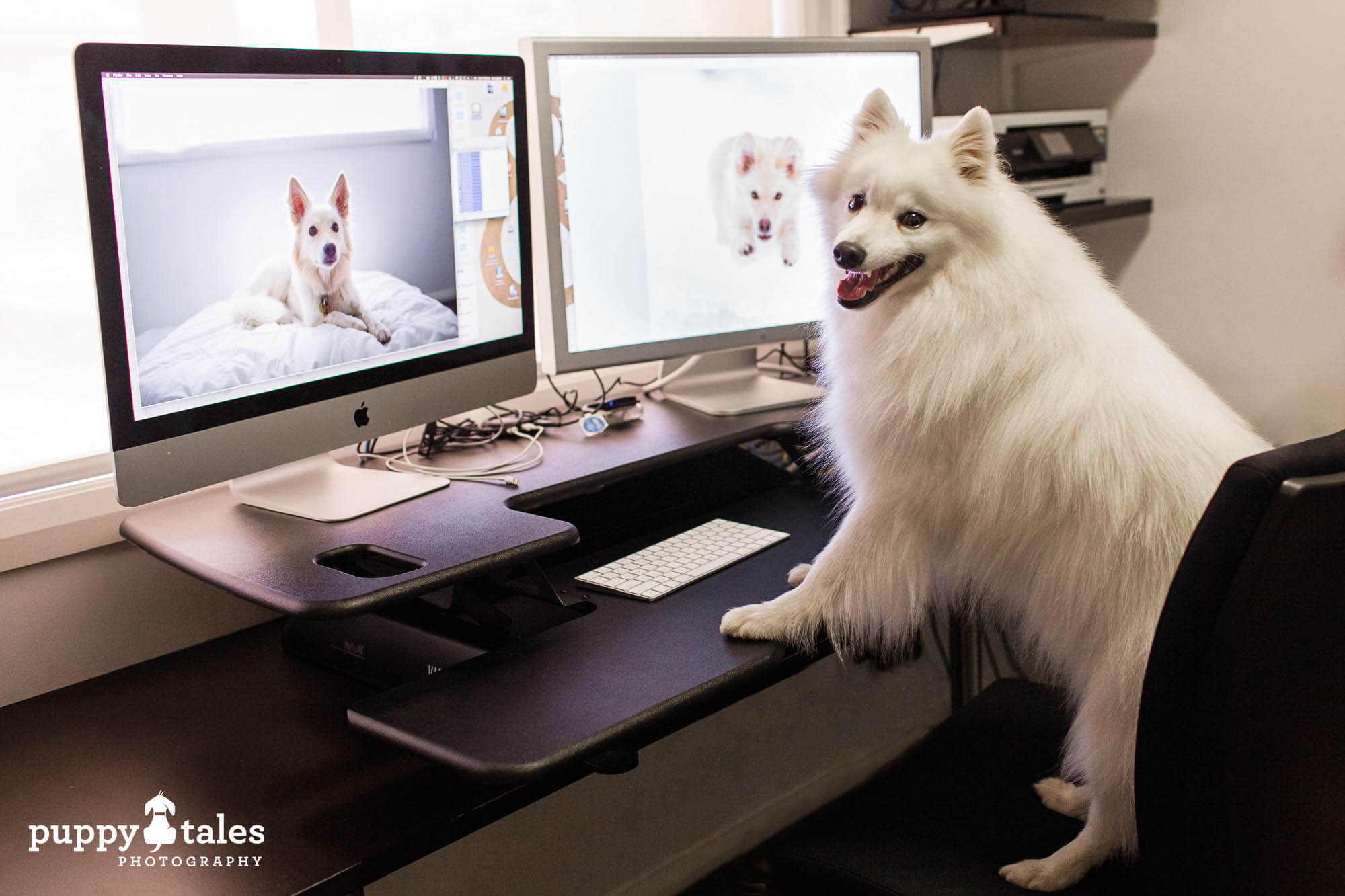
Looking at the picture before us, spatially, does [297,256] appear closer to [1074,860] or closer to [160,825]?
[160,825]

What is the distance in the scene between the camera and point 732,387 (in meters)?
1.93

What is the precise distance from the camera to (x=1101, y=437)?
115cm

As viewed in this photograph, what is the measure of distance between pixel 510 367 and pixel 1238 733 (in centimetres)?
106

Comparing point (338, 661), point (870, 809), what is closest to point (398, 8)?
point (338, 661)

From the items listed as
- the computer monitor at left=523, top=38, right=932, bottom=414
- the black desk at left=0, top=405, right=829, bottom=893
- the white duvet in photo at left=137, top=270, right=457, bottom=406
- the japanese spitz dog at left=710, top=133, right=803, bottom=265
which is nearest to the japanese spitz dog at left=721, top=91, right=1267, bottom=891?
the black desk at left=0, top=405, right=829, bottom=893

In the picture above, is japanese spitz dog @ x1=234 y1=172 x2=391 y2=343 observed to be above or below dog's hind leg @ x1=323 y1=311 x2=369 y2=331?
above

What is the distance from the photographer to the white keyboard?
1364mm

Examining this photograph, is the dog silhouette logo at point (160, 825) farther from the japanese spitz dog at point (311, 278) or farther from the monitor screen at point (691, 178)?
the monitor screen at point (691, 178)

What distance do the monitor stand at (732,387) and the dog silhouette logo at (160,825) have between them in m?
1.04

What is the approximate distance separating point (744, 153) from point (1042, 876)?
1.19 metres

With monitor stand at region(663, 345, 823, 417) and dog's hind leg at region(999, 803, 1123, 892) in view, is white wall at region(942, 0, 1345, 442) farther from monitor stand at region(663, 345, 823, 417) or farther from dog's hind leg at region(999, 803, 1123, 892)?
dog's hind leg at region(999, 803, 1123, 892)

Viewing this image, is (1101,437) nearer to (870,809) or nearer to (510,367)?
(870,809)

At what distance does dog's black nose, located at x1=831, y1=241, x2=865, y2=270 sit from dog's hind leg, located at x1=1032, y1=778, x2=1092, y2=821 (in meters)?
0.68

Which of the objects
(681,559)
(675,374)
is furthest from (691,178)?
(681,559)
